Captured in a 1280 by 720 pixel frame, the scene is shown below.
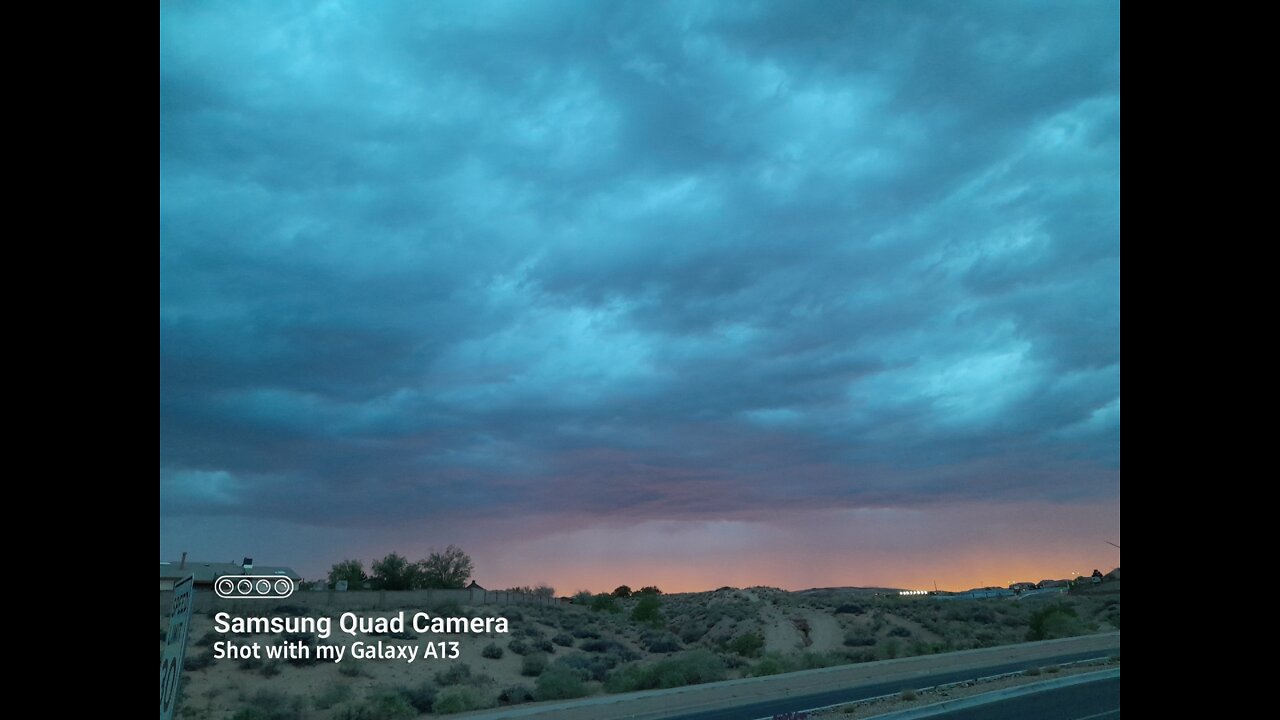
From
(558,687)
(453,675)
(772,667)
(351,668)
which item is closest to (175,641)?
(558,687)

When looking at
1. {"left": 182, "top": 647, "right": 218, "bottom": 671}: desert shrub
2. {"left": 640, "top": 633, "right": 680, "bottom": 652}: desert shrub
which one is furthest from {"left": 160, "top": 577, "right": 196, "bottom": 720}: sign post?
{"left": 640, "top": 633, "right": 680, "bottom": 652}: desert shrub

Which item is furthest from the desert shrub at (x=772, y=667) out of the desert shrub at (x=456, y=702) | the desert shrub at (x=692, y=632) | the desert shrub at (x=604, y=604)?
the desert shrub at (x=604, y=604)

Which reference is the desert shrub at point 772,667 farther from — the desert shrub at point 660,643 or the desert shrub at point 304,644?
the desert shrub at point 304,644

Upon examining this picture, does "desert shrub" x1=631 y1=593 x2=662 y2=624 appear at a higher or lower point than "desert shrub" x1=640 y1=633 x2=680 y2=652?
lower

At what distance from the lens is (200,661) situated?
29.5 meters

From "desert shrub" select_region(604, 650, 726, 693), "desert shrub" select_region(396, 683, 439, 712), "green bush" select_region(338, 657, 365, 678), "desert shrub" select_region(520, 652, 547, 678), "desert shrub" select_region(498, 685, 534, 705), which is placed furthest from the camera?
"desert shrub" select_region(520, 652, 547, 678)

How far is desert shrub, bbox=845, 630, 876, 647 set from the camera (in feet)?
157

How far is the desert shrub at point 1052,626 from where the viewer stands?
162 feet

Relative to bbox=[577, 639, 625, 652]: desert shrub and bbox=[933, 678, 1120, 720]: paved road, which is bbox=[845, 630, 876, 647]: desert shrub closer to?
bbox=[577, 639, 625, 652]: desert shrub

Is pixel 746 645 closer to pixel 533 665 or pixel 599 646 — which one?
pixel 599 646

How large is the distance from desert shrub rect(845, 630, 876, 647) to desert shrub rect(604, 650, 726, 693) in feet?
48.9
